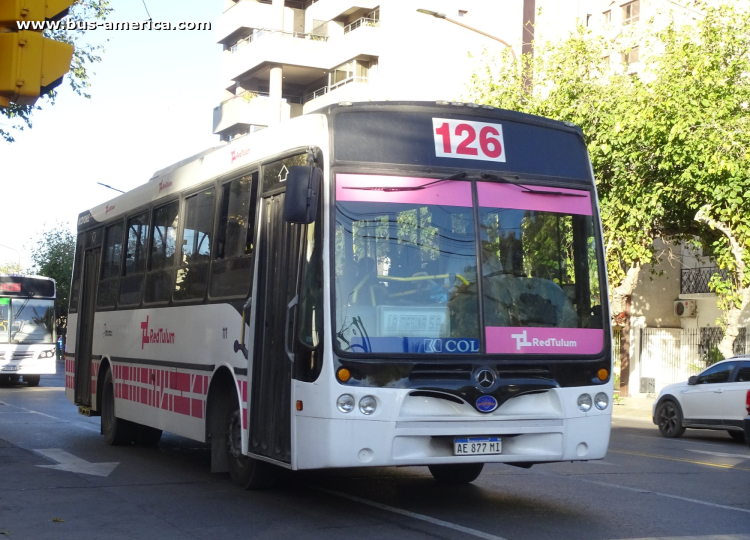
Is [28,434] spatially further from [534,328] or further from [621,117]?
[621,117]

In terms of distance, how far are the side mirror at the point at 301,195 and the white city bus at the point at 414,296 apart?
15 millimetres

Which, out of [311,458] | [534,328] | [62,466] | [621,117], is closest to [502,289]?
[534,328]

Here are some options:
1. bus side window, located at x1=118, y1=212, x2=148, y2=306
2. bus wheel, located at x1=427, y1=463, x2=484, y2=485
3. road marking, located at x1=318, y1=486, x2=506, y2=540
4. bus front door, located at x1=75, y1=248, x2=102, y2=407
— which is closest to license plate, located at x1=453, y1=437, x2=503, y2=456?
road marking, located at x1=318, y1=486, x2=506, y2=540

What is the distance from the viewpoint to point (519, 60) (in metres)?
28.5

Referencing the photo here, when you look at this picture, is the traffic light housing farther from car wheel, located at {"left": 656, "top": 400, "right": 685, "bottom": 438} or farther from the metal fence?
the metal fence

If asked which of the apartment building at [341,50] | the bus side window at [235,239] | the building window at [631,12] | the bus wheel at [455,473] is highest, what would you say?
the apartment building at [341,50]

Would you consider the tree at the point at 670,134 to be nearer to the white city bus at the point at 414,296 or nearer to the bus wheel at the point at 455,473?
the bus wheel at the point at 455,473

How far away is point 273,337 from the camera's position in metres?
8.91

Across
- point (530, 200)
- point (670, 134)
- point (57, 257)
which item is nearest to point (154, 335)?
point (530, 200)

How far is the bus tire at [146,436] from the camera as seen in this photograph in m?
14.3

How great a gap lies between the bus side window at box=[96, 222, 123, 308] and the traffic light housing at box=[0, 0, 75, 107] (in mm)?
8583

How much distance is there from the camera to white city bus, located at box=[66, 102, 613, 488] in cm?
795

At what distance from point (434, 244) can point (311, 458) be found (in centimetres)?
188

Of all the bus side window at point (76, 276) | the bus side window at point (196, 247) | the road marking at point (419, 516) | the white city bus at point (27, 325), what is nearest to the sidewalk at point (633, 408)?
the bus side window at point (76, 276)
